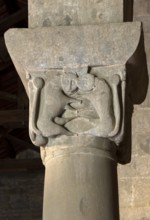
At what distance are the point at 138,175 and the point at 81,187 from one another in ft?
6.50

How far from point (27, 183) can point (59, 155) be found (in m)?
7.69

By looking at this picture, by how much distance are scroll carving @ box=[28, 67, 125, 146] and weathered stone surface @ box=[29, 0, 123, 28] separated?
0.73 ft

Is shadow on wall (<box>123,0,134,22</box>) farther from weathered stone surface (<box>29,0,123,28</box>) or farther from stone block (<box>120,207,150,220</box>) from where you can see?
stone block (<box>120,207,150,220</box>)

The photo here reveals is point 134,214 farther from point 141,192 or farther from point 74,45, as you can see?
point 74,45

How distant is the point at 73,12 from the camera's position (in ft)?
8.95

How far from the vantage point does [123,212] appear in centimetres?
430

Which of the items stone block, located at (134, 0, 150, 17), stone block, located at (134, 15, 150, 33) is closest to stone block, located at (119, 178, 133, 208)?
stone block, located at (134, 15, 150, 33)

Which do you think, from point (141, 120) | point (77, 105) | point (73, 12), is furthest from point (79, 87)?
point (141, 120)

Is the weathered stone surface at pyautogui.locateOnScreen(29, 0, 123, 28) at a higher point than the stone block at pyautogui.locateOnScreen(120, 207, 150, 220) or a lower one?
higher

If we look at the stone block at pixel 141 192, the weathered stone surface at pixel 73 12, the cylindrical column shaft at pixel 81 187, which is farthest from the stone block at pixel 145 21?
the cylindrical column shaft at pixel 81 187

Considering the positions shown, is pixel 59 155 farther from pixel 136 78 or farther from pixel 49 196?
pixel 136 78

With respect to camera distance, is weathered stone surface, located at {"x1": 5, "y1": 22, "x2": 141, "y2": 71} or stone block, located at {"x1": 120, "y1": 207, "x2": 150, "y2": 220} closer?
weathered stone surface, located at {"x1": 5, "y1": 22, "x2": 141, "y2": 71}

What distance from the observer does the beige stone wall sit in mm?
4309

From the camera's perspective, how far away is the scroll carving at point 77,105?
254 cm
